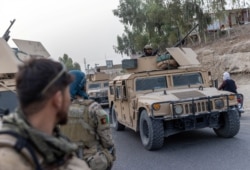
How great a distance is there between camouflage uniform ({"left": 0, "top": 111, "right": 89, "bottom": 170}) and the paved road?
14.5 ft

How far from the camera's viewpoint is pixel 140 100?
23.8 feet

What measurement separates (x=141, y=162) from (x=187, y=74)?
2646mm

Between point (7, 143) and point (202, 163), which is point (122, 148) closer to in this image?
point (202, 163)

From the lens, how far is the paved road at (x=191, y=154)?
568 centimetres

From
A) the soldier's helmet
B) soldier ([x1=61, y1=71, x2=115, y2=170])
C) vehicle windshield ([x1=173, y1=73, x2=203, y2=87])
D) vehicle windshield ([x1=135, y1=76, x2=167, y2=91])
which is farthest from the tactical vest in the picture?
vehicle windshield ([x1=173, y1=73, x2=203, y2=87])

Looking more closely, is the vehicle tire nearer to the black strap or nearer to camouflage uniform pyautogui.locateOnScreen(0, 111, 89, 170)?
camouflage uniform pyautogui.locateOnScreen(0, 111, 89, 170)

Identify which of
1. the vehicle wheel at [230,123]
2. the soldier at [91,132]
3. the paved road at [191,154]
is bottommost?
the paved road at [191,154]

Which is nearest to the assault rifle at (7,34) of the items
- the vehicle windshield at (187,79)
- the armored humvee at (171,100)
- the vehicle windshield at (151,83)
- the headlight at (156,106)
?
the armored humvee at (171,100)

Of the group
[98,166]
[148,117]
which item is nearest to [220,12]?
[148,117]

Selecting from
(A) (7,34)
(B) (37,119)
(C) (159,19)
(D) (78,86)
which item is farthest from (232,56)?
(B) (37,119)

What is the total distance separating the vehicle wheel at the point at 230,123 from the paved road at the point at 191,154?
0.13 metres

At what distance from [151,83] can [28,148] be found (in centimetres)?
674

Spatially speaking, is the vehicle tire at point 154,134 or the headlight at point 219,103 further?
the headlight at point 219,103

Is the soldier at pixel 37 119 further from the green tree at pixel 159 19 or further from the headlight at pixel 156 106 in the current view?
the green tree at pixel 159 19
